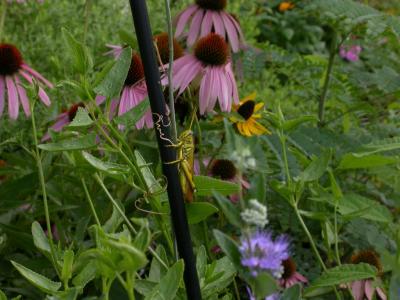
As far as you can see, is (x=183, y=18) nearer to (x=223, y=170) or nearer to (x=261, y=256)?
(x=223, y=170)

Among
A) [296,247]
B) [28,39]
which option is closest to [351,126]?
[296,247]

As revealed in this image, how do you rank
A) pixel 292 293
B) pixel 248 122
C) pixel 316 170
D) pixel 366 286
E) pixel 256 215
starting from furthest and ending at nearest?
pixel 248 122 → pixel 366 286 → pixel 316 170 → pixel 292 293 → pixel 256 215

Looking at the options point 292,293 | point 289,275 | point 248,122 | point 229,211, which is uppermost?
point 229,211

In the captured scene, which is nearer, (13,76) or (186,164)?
(186,164)

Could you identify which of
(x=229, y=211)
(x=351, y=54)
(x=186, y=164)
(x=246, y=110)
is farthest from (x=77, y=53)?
(x=351, y=54)

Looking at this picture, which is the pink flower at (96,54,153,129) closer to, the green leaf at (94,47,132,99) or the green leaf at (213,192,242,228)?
the green leaf at (94,47,132,99)

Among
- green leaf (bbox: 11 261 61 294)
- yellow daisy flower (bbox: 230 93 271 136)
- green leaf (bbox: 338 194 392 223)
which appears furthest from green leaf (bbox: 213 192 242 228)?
yellow daisy flower (bbox: 230 93 271 136)
